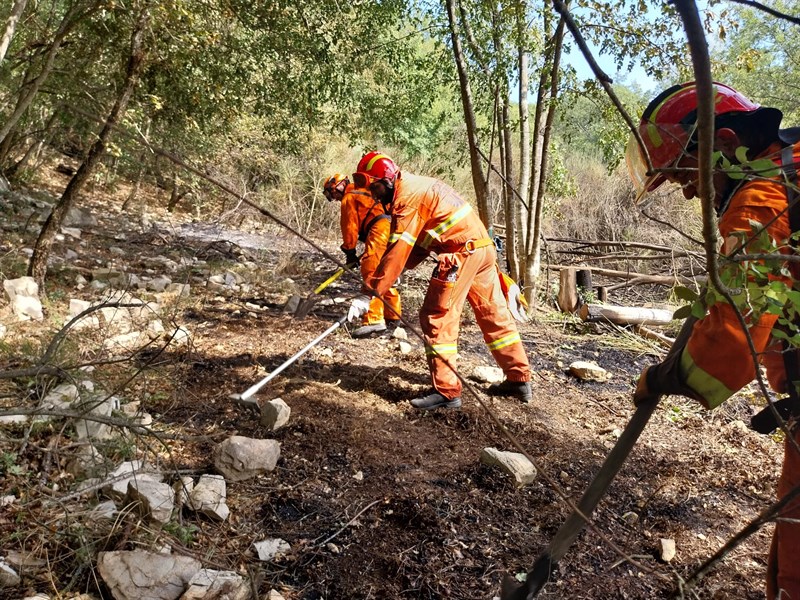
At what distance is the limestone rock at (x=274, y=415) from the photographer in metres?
3.34

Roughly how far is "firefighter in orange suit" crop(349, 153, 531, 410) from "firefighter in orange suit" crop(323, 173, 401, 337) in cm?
54

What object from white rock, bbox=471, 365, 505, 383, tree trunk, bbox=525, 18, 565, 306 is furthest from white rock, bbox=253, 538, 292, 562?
tree trunk, bbox=525, 18, 565, 306

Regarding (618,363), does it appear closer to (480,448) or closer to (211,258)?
(480,448)

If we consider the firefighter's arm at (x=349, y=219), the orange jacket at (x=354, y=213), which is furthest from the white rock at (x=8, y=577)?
the firefighter's arm at (x=349, y=219)

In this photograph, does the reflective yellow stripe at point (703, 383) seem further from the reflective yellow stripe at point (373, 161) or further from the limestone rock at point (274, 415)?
the reflective yellow stripe at point (373, 161)

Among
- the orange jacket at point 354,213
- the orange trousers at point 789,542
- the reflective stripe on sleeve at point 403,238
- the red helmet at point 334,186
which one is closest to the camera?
the orange trousers at point 789,542

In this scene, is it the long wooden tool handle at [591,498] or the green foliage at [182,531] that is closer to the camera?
the long wooden tool handle at [591,498]

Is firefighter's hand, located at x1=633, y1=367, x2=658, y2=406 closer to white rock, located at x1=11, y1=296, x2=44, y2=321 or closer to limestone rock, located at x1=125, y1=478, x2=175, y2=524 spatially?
limestone rock, located at x1=125, y1=478, x2=175, y2=524

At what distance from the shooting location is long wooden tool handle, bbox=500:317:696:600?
1393mm

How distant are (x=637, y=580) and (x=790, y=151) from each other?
168 cm

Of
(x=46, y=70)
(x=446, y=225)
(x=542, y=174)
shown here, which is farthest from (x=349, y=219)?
(x=46, y=70)

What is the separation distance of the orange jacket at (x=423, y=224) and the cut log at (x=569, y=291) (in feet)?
9.88

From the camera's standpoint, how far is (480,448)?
3.37 metres

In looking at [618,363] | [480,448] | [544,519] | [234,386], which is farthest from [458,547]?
[618,363]
